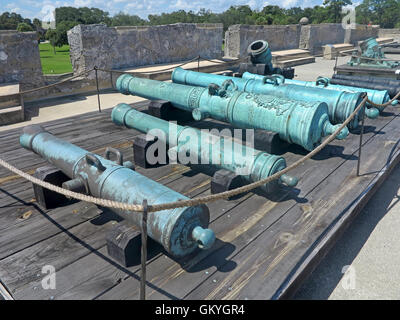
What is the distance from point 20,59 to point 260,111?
743 cm

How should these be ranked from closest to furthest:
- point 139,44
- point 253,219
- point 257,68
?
point 253,219 < point 257,68 < point 139,44

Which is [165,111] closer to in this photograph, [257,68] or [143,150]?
[143,150]

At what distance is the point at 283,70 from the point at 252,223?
6.72m

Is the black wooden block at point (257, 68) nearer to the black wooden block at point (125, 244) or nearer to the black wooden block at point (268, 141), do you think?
the black wooden block at point (268, 141)

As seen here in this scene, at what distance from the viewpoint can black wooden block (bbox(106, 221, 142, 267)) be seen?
8.14 ft

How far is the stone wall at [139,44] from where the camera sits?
10695 millimetres

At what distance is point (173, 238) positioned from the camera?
2.37 meters

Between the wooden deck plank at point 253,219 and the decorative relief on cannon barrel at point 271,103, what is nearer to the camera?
the wooden deck plank at point 253,219

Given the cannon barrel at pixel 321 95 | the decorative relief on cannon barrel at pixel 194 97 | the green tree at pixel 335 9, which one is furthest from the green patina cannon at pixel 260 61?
the green tree at pixel 335 9

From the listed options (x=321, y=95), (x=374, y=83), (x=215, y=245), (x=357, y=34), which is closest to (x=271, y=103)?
(x=321, y=95)

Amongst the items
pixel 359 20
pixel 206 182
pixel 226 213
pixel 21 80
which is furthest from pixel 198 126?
pixel 359 20

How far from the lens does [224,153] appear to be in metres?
3.62

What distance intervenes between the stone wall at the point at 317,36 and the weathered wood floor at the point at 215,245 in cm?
1769

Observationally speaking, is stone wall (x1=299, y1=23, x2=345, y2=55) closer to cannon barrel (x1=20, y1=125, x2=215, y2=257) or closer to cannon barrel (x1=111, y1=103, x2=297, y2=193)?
cannon barrel (x1=111, y1=103, x2=297, y2=193)
